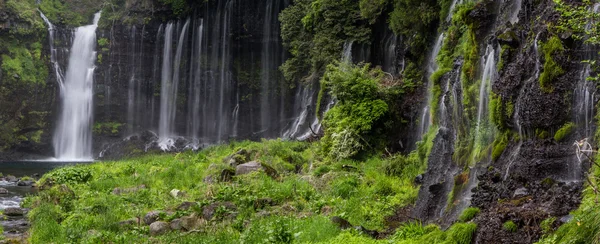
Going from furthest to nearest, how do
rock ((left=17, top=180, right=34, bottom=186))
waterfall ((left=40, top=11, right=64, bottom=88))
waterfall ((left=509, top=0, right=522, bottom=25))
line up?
1. waterfall ((left=40, top=11, right=64, bottom=88))
2. rock ((left=17, top=180, right=34, bottom=186))
3. waterfall ((left=509, top=0, right=522, bottom=25))

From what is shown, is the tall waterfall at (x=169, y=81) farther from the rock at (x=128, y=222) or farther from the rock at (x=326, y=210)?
the rock at (x=326, y=210)

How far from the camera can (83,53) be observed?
35.9 meters

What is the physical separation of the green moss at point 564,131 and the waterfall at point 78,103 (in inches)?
1244

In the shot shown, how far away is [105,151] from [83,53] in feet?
22.2

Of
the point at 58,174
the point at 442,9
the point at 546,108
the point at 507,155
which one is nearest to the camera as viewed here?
the point at 546,108

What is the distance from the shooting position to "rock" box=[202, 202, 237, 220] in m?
10.1

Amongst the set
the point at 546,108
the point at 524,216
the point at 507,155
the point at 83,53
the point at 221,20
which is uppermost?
the point at 221,20

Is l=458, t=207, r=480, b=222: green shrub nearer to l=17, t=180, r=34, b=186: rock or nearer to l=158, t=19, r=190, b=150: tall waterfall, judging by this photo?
l=17, t=180, r=34, b=186: rock

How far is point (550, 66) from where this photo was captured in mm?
7055

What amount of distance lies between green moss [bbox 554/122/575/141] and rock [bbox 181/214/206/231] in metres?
5.83

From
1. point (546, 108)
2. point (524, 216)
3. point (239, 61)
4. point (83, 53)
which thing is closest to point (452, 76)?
point (546, 108)

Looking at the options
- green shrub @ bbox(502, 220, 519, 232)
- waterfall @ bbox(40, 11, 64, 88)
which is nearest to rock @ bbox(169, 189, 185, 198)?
green shrub @ bbox(502, 220, 519, 232)

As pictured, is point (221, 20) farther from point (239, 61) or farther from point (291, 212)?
point (291, 212)

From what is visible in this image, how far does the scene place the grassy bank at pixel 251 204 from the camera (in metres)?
7.97
